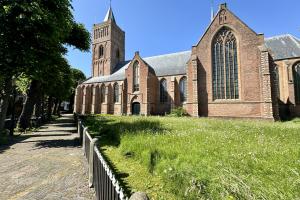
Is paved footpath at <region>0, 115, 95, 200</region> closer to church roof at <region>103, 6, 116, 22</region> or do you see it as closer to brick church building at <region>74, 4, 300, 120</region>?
brick church building at <region>74, 4, 300, 120</region>

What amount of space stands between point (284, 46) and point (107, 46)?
3464 cm

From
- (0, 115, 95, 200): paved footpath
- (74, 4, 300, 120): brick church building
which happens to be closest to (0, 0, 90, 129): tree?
(0, 115, 95, 200): paved footpath

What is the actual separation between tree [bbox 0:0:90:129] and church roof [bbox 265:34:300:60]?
27560 millimetres

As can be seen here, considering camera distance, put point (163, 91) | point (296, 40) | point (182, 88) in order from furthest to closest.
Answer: point (163, 91)
point (182, 88)
point (296, 40)

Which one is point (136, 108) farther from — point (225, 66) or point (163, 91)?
point (225, 66)

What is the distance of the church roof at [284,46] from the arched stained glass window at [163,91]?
54.9 feet

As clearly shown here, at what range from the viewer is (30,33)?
11469 mm

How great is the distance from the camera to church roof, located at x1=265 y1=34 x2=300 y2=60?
87.0 feet

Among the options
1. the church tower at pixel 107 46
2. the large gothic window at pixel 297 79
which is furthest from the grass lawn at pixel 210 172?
the church tower at pixel 107 46

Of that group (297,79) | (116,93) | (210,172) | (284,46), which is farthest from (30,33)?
(284,46)

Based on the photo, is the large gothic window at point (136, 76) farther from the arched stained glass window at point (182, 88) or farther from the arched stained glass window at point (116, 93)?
the arched stained glass window at point (182, 88)

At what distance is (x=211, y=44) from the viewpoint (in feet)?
86.1

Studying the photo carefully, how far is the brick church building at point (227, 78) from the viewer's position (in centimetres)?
2294

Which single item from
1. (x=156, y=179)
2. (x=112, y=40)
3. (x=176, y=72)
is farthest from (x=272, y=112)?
(x=112, y=40)
